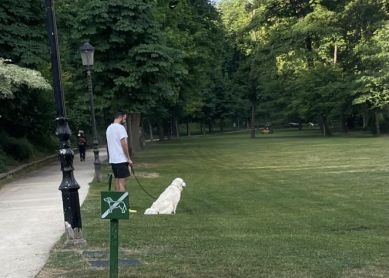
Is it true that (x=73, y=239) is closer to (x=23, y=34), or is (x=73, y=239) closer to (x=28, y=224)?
(x=28, y=224)

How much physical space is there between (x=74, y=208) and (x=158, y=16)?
24.6 metres

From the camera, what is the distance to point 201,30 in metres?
41.8

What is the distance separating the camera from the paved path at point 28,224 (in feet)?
→ 25.3

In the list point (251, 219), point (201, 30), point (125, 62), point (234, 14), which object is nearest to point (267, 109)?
point (234, 14)

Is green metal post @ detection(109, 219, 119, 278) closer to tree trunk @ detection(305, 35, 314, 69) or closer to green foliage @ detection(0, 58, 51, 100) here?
green foliage @ detection(0, 58, 51, 100)

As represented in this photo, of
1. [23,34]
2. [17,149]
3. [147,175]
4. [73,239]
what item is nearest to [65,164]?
[73,239]

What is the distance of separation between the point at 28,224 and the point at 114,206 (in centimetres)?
626

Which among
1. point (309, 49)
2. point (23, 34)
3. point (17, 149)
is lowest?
point (17, 149)

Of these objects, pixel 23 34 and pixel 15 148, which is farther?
pixel 15 148

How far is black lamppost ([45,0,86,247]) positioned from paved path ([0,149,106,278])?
472mm

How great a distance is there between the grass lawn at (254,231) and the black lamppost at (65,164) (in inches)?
11.7

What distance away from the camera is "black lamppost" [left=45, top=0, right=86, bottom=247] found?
27.6 ft

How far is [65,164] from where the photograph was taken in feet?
28.0

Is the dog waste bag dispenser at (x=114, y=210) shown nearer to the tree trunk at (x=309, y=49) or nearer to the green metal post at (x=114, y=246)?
the green metal post at (x=114, y=246)
